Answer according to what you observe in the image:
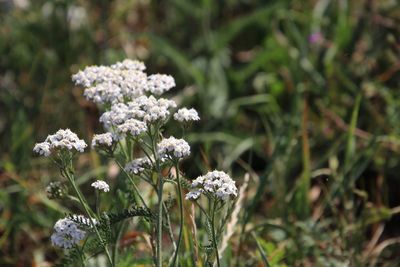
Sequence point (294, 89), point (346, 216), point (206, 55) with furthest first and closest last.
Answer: point (206, 55)
point (294, 89)
point (346, 216)

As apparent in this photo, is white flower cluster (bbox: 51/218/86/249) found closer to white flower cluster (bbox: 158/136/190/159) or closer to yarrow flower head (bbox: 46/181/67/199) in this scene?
yarrow flower head (bbox: 46/181/67/199)

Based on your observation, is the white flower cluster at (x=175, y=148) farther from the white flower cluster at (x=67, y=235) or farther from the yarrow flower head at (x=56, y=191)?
the yarrow flower head at (x=56, y=191)

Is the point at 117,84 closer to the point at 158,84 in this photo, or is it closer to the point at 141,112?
the point at 158,84

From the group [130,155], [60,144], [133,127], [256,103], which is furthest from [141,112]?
[256,103]

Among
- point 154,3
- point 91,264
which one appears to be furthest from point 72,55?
point 91,264

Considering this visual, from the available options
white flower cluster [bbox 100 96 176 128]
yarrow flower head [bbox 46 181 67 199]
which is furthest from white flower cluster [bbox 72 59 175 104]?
yarrow flower head [bbox 46 181 67 199]

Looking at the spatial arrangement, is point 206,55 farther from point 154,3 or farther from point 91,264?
point 91,264
